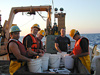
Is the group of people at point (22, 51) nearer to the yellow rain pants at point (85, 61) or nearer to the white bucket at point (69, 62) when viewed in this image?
the yellow rain pants at point (85, 61)

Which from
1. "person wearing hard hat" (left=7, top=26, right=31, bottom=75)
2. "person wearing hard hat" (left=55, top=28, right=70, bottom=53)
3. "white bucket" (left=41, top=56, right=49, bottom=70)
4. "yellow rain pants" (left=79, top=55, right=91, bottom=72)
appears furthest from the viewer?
"person wearing hard hat" (left=55, top=28, right=70, bottom=53)

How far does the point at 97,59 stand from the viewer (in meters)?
3.28

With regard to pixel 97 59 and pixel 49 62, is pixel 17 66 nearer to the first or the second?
pixel 49 62

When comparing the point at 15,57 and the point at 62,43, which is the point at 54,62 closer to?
the point at 15,57

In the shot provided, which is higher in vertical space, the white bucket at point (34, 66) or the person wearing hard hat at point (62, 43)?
the person wearing hard hat at point (62, 43)

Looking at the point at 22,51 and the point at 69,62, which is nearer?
the point at 22,51

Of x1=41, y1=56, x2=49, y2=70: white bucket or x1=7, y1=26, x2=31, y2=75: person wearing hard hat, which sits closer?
x1=7, y1=26, x2=31, y2=75: person wearing hard hat

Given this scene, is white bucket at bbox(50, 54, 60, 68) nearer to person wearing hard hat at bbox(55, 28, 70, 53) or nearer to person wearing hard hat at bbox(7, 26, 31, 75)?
person wearing hard hat at bbox(7, 26, 31, 75)

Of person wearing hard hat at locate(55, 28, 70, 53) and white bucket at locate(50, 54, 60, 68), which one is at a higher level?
person wearing hard hat at locate(55, 28, 70, 53)

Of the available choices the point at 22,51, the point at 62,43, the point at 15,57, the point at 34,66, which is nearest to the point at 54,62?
the point at 34,66

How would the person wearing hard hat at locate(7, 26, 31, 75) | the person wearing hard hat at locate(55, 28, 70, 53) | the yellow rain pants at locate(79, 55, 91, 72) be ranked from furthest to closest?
the person wearing hard hat at locate(55, 28, 70, 53) < the yellow rain pants at locate(79, 55, 91, 72) < the person wearing hard hat at locate(7, 26, 31, 75)

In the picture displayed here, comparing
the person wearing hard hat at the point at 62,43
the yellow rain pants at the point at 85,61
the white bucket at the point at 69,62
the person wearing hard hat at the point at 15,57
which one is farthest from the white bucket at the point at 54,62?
the person wearing hard hat at the point at 62,43

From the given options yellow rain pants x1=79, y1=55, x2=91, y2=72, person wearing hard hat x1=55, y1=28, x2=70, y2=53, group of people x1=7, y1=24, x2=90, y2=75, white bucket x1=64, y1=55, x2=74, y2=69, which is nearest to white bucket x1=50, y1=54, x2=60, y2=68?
white bucket x1=64, y1=55, x2=74, y2=69

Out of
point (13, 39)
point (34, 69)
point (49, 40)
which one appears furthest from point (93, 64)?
point (49, 40)
